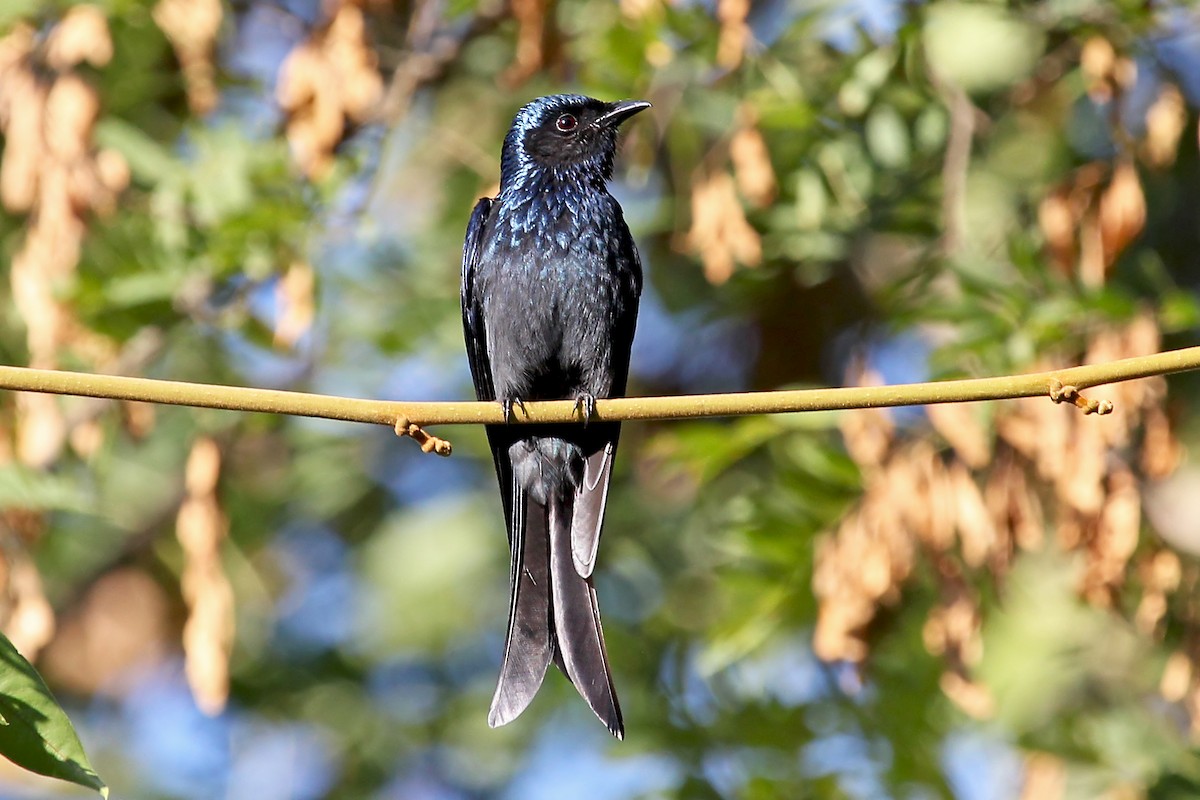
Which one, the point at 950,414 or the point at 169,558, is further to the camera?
the point at 169,558

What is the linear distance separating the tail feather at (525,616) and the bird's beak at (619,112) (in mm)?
1110

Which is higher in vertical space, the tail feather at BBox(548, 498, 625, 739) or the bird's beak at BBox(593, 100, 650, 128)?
the bird's beak at BBox(593, 100, 650, 128)

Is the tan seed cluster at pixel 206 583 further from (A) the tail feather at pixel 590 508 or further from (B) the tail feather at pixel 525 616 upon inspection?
(A) the tail feather at pixel 590 508

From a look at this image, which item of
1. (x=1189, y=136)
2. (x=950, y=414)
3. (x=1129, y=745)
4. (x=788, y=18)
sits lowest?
(x=1129, y=745)

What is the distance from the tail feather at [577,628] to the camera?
2.99m

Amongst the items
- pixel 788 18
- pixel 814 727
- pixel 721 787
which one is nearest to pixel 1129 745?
pixel 814 727

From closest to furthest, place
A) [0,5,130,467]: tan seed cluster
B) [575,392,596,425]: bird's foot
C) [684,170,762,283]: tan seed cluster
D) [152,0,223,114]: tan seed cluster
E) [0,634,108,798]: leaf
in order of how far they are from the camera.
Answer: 1. [0,634,108,798]: leaf
2. [575,392,596,425]: bird's foot
3. [0,5,130,467]: tan seed cluster
4. [684,170,762,283]: tan seed cluster
5. [152,0,223,114]: tan seed cluster

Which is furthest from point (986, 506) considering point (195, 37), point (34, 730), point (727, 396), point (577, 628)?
point (195, 37)

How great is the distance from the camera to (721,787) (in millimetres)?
4465

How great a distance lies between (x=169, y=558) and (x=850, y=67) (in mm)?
3451

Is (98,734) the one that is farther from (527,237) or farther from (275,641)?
(527,237)

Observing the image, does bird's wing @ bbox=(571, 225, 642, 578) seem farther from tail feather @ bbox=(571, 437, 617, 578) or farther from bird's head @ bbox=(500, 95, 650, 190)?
bird's head @ bbox=(500, 95, 650, 190)

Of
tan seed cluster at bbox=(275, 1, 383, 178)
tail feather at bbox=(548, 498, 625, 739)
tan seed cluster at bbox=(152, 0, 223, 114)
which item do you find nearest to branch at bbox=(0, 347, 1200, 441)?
tail feather at bbox=(548, 498, 625, 739)

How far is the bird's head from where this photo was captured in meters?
4.27
